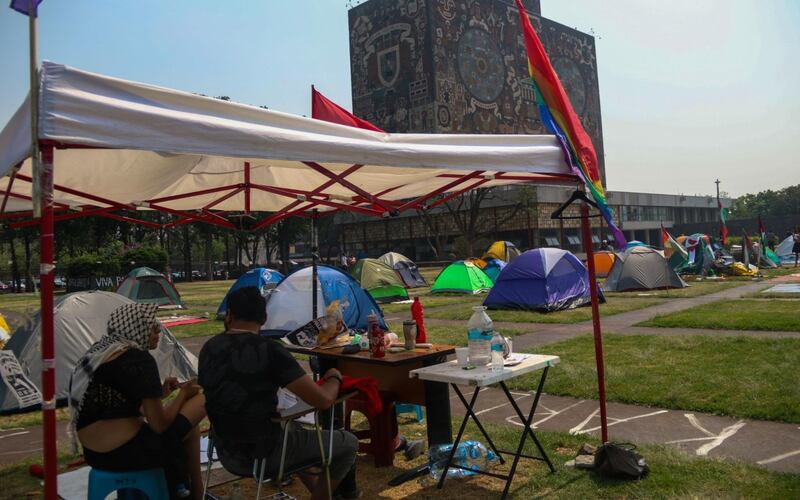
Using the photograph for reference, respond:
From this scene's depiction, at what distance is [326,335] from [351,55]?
66.1 meters

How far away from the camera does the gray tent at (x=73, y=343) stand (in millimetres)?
7664

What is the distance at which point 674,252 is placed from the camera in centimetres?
2445

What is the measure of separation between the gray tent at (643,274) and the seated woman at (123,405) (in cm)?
1878

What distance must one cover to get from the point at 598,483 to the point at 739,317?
9.36 metres

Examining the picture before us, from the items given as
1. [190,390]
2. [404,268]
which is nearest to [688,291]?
[404,268]

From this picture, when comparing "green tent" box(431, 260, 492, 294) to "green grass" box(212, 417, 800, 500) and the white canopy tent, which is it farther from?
"green grass" box(212, 417, 800, 500)

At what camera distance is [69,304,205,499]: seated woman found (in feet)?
11.0

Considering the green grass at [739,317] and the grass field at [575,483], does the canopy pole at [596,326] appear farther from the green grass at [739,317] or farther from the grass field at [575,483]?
the green grass at [739,317]

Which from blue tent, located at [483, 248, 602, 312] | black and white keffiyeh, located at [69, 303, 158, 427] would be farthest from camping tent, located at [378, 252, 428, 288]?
black and white keffiyeh, located at [69, 303, 158, 427]

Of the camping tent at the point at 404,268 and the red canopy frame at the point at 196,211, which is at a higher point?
the red canopy frame at the point at 196,211

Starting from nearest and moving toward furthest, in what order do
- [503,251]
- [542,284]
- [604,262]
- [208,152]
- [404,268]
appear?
1. [208,152]
2. [542,284]
3. [404,268]
4. [604,262]
5. [503,251]

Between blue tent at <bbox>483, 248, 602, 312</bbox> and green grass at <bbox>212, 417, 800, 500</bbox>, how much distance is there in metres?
10.5

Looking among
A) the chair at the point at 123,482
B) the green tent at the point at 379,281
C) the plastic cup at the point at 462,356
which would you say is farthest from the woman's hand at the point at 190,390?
the green tent at the point at 379,281

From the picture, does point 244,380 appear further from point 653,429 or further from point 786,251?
point 786,251
